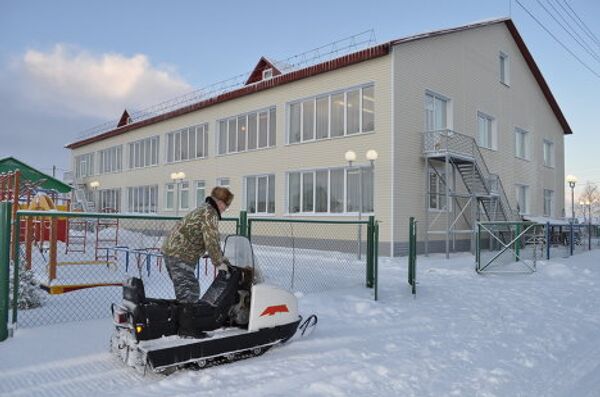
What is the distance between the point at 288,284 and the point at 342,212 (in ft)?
27.7

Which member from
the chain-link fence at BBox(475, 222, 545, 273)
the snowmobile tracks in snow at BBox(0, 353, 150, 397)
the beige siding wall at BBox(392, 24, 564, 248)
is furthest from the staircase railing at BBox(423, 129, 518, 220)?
the snowmobile tracks in snow at BBox(0, 353, 150, 397)

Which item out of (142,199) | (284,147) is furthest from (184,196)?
(284,147)

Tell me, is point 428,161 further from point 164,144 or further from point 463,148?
point 164,144

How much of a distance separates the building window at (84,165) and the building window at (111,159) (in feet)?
5.41

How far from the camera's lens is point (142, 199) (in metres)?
29.3

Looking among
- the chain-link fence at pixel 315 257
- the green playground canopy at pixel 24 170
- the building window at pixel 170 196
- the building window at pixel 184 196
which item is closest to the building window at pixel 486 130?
the chain-link fence at pixel 315 257

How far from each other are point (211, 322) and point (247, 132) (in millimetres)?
17575

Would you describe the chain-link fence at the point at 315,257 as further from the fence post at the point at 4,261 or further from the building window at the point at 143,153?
the building window at the point at 143,153

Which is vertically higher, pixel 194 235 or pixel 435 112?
pixel 435 112

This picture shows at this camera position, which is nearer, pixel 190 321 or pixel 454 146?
pixel 190 321

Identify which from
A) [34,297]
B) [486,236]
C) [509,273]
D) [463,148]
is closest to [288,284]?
[34,297]

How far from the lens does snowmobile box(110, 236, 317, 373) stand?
4.36 meters

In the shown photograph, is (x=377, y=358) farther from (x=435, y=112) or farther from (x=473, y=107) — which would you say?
(x=473, y=107)

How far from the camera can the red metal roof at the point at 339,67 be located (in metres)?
16.5
